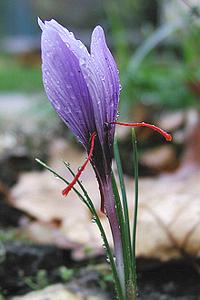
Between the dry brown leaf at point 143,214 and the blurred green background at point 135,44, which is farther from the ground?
the blurred green background at point 135,44

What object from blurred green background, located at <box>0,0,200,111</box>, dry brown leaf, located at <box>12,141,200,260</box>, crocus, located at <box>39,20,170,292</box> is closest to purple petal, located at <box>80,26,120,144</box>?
crocus, located at <box>39,20,170,292</box>

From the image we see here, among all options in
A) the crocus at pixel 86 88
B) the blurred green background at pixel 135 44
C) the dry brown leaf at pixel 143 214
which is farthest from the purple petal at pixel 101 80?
the blurred green background at pixel 135 44

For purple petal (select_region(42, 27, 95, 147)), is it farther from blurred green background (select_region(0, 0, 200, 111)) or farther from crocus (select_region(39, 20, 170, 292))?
blurred green background (select_region(0, 0, 200, 111))

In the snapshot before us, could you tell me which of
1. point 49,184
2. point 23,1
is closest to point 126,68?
point 49,184

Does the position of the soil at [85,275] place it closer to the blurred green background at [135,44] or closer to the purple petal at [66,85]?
the purple petal at [66,85]

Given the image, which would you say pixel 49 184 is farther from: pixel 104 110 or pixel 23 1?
pixel 23 1

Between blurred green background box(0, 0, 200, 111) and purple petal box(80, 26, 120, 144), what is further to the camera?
blurred green background box(0, 0, 200, 111)

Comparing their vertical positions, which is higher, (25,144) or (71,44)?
(25,144)
